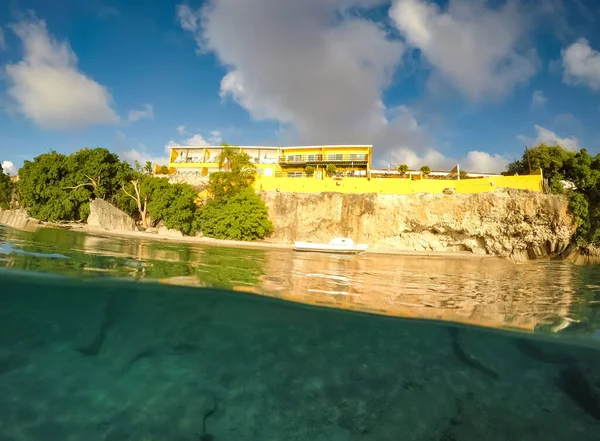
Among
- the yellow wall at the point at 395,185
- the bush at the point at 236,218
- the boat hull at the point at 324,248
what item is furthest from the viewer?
the yellow wall at the point at 395,185

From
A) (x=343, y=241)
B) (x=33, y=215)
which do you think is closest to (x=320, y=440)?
(x=343, y=241)

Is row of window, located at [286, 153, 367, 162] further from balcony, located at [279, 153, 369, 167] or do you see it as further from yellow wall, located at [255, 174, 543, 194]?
yellow wall, located at [255, 174, 543, 194]

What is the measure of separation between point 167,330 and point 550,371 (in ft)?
26.0

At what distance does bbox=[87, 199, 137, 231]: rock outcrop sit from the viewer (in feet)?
104

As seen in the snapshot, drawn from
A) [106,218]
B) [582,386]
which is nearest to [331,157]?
[106,218]

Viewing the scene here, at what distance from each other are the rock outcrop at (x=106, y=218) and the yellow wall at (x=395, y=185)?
14.7m

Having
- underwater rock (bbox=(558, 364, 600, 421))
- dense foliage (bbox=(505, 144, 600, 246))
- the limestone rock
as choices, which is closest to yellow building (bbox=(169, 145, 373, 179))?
the limestone rock

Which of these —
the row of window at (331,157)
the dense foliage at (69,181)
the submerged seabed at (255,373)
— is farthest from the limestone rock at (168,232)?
the submerged seabed at (255,373)

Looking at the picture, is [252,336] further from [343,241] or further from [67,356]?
[343,241]

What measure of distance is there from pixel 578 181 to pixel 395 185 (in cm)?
1750

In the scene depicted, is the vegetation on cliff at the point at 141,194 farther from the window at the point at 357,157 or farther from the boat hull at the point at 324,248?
the window at the point at 357,157

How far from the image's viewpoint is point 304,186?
38.8 metres

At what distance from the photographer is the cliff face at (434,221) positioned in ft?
102

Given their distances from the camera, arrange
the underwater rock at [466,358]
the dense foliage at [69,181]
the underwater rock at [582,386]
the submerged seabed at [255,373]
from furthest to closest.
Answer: the dense foliage at [69,181]
the underwater rock at [466,358]
the underwater rock at [582,386]
the submerged seabed at [255,373]
